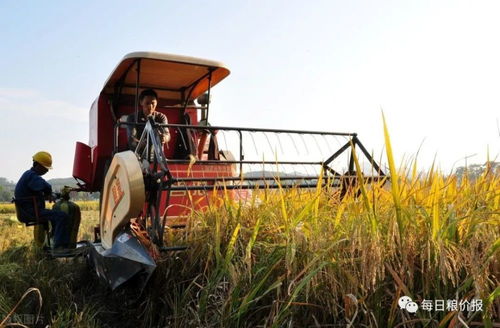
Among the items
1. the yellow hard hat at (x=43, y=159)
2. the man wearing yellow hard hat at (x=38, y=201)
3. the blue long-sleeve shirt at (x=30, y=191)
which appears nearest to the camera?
the man wearing yellow hard hat at (x=38, y=201)

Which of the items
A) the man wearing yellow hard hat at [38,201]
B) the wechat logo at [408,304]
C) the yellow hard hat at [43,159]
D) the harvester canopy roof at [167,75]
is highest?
the harvester canopy roof at [167,75]

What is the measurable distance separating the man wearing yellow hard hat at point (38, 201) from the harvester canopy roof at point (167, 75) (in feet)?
4.28

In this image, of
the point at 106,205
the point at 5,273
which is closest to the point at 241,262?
the point at 106,205

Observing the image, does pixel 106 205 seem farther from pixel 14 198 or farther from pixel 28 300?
pixel 14 198

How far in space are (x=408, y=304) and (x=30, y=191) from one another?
180 inches

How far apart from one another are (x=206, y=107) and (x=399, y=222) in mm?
4290

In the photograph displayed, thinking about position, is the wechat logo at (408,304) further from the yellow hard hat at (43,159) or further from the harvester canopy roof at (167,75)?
the yellow hard hat at (43,159)

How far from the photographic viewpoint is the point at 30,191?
16.1 ft

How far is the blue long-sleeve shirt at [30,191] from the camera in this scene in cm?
481

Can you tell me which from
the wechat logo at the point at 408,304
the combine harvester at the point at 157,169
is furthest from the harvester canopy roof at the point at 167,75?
the wechat logo at the point at 408,304

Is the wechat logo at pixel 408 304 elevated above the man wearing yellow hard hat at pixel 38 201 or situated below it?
below

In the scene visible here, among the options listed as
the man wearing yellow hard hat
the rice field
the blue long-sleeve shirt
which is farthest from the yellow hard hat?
the rice field

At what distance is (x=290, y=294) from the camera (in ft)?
6.17

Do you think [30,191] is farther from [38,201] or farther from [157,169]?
[157,169]
